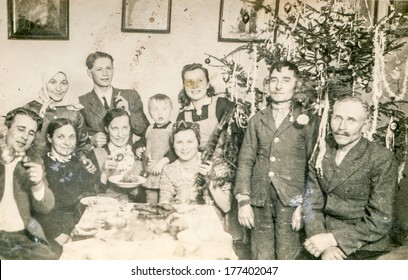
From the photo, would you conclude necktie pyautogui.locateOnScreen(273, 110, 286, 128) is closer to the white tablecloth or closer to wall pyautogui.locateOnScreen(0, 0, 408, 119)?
wall pyautogui.locateOnScreen(0, 0, 408, 119)

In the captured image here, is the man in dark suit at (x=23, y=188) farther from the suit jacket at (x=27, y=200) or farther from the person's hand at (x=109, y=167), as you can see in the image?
the person's hand at (x=109, y=167)

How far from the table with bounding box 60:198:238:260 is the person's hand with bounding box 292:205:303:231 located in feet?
0.93

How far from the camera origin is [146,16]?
3.12m

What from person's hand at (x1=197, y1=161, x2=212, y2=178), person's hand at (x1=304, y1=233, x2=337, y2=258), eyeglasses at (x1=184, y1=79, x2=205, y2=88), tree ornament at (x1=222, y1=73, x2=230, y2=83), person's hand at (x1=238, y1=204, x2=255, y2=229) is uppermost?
tree ornament at (x1=222, y1=73, x2=230, y2=83)

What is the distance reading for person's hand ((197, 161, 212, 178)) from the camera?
124 inches

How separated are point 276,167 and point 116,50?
85 centimetres

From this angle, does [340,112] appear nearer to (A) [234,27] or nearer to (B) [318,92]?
(B) [318,92]

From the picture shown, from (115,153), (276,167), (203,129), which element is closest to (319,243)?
(276,167)

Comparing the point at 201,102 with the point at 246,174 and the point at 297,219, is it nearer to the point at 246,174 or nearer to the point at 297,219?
the point at 246,174

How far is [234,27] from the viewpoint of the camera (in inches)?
123

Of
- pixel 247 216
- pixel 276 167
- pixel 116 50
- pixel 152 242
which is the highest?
pixel 116 50

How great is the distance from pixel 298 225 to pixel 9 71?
140cm

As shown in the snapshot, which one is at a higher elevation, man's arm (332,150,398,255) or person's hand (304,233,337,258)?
man's arm (332,150,398,255)

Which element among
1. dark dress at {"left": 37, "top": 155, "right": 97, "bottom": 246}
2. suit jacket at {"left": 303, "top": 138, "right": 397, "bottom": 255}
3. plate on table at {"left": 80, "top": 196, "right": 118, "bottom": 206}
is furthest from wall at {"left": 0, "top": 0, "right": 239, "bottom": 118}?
suit jacket at {"left": 303, "top": 138, "right": 397, "bottom": 255}
